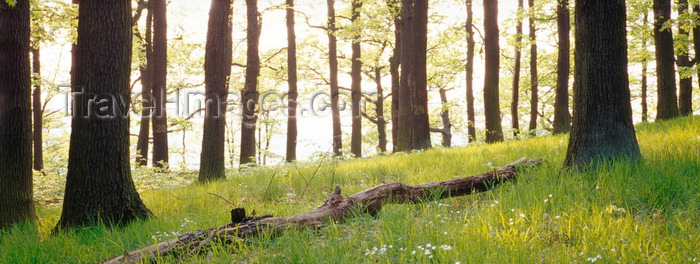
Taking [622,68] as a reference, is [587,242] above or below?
below

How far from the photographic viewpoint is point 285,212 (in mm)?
5141

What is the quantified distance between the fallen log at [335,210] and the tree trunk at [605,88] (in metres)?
0.80

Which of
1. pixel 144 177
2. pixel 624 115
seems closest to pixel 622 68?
pixel 624 115

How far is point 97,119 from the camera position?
5441 mm

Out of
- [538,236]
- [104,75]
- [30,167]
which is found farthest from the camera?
[30,167]

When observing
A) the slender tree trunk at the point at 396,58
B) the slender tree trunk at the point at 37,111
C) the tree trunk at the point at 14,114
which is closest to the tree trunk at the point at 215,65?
the tree trunk at the point at 14,114

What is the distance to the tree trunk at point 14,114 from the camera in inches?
242

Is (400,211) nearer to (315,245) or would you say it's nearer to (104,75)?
(315,245)

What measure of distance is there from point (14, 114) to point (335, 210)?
16.9ft

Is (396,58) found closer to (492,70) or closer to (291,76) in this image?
(291,76)

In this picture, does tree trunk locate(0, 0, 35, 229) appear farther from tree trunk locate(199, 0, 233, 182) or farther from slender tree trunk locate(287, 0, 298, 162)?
slender tree trunk locate(287, 0, 298, 162)

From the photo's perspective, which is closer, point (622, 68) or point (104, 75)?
point (622, 68)

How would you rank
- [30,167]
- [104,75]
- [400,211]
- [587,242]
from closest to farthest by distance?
[587,242], [400,211], [104,75], [30,167]

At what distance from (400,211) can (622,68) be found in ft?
10.7
